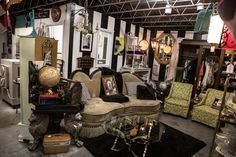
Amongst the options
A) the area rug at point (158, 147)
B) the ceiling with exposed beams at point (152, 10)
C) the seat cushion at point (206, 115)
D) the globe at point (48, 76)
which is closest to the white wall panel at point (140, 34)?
the ceiling with exposed beams at point (152, 10)

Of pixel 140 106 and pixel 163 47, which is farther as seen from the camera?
pixel 163 47

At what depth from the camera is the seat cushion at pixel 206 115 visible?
167 inches

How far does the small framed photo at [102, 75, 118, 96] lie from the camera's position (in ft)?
14.2

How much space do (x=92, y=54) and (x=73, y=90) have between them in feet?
8.42

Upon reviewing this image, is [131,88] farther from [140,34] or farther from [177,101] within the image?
[140,34]

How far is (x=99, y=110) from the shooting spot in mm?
3344

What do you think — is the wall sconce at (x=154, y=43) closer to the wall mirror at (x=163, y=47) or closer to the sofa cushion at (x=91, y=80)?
the wall mirror at (x=163, y=47)

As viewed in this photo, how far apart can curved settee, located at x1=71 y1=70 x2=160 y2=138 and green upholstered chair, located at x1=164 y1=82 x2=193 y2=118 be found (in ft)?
2.29

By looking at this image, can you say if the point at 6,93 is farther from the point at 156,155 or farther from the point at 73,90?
the point at 156,155

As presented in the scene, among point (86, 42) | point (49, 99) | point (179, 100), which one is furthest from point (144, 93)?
point (49, 99)

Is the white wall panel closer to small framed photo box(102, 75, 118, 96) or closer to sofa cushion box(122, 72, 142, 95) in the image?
sofa cushion box(122, 72, 142, 95)

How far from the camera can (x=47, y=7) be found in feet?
16.9

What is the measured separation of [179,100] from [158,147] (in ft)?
7.14

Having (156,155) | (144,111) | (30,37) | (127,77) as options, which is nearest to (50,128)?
(30,37)
